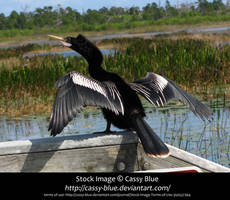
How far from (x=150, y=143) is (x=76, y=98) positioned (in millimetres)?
669

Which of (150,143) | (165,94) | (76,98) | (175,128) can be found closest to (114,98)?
(76,98)

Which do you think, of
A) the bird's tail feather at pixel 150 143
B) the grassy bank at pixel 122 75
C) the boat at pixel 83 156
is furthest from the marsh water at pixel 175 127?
the boat at pixel 83 156

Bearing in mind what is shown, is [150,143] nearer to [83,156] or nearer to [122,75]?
[83,156]

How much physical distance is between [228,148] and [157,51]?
7.25 meters

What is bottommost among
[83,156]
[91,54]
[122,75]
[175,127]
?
[175,127]

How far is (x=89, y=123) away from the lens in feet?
24.7

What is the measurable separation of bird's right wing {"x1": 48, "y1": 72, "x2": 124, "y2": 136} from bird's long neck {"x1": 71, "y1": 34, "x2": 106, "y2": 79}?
0.55 m

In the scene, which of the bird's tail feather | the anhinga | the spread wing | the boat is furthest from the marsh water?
the boat

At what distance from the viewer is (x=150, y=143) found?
261 cm

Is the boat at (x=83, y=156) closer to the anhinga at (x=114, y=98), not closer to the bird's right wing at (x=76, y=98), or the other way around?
the anhinga at (x=114, y=98)

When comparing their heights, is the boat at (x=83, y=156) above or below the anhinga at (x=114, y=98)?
below

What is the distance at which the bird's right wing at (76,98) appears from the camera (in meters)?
2.89

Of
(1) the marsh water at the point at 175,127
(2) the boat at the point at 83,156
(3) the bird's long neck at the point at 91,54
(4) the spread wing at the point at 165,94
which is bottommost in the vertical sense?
(1) the marsh water at the point at 175,127
